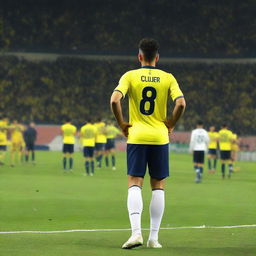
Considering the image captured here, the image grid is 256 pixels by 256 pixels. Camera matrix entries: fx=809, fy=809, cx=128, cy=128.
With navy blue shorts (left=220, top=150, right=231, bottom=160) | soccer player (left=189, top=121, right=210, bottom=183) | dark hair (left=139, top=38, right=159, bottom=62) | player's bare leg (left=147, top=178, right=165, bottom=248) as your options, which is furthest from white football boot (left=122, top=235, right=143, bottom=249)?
navy blue shorts (left=220, top=150, right=231, bottom=160)

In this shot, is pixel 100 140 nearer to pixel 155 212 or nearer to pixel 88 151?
pixel 88 151

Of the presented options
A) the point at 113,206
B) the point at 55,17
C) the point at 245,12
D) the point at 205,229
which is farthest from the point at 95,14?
the point at 205,229

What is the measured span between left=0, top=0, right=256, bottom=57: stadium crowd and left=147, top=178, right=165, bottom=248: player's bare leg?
5119 cm

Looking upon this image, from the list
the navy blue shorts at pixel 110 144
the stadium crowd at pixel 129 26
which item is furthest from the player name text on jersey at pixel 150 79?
the stadium crowd at pixel 129 26

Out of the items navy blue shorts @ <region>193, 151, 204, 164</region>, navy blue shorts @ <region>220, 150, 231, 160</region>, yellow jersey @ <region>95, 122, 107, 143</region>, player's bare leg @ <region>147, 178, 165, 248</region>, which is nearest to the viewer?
player's bare leg @ <region>147, 178, 165, 248</region>

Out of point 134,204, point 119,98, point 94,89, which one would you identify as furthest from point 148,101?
point 94,89

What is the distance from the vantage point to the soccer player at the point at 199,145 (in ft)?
88.1

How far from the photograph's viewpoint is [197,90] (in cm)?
5828

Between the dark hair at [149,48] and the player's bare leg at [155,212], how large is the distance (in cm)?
136

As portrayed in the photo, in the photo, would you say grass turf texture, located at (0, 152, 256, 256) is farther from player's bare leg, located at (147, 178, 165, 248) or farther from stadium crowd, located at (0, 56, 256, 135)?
stadium crowd, located at (0, 56, 256, 135)

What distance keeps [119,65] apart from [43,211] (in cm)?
4408

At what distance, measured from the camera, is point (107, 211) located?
1667cm

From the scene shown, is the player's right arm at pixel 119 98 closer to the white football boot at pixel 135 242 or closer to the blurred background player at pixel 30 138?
the white football boot at pixel 135 242

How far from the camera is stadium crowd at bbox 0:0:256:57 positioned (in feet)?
195
